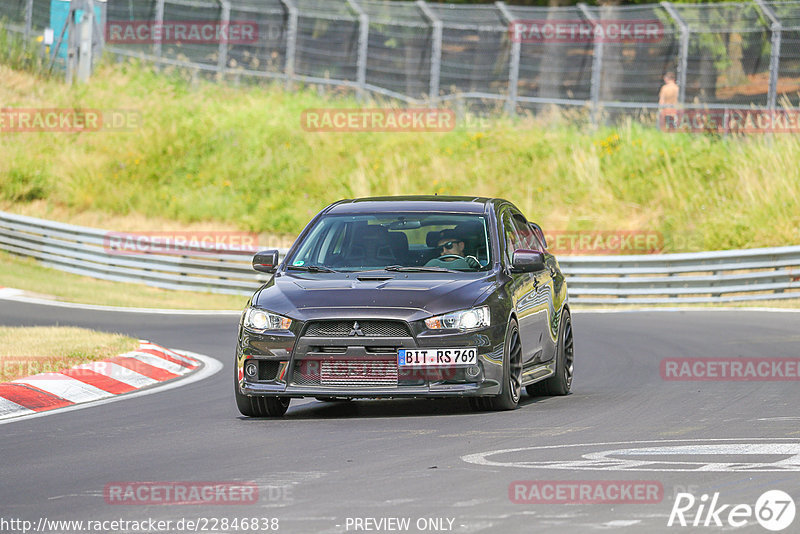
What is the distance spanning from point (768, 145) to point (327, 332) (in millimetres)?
21257

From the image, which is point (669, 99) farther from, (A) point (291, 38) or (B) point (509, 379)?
(B) point (509, 379)

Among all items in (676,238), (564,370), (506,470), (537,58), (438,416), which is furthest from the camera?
(537,58)

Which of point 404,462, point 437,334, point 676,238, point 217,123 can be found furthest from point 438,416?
point 217,123

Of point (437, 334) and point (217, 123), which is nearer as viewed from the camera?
point (437, 334)

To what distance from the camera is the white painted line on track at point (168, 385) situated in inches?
416

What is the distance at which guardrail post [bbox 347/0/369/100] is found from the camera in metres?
33.2

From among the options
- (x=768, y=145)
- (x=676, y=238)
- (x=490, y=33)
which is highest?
(x=490, y=33)

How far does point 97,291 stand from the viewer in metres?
26.0

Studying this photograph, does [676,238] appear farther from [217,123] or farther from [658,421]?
[658,421]

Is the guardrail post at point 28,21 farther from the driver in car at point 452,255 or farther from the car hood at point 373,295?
the car hood at point 373,295

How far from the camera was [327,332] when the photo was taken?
9.66 metres
